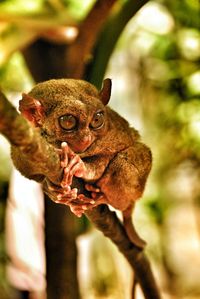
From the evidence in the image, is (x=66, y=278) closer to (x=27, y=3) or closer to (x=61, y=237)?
(x=61, y=237)

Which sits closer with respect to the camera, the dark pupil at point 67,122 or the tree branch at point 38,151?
the tree branch at point 38,151

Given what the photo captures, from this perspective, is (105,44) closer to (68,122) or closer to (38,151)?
(68,122)

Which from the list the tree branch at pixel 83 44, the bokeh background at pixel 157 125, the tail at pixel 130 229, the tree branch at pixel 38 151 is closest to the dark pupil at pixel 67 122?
the tree branch at pixel 38 151

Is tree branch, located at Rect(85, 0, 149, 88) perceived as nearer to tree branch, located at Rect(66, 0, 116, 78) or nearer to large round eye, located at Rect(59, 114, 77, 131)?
tree branch, located at Rect(66, 0, 116, 78)

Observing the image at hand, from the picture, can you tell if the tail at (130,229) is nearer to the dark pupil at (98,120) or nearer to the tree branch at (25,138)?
the dark pupil at (98,120)

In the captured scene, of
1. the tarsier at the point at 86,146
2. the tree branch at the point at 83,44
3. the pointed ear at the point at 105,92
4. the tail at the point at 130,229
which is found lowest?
the tail at the point at 130,229

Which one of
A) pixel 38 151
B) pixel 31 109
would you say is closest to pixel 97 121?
pixel 31 109

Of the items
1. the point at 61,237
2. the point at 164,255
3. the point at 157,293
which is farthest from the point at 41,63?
the point at 164,255
